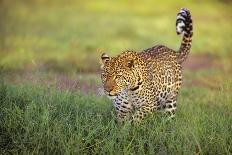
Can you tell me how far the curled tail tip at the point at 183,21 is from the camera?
29.6 ft

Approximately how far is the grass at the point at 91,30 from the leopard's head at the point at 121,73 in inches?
182

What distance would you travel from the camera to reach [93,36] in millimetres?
18219

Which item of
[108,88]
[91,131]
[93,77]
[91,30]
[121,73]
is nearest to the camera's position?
[91,131]

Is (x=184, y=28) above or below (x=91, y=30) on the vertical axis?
above

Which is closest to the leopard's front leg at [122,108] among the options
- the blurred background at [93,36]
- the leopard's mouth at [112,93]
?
the leopard's mouth at [112,93]

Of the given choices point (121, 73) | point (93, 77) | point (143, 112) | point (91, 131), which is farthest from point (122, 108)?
point (93, 77)

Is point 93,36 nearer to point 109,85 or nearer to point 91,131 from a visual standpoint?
point 109,85

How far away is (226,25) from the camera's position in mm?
21672

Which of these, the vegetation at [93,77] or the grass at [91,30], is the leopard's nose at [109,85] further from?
the grass at [91,30]

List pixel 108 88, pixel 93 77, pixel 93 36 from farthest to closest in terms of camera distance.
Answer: pixel 93 36, pixel 93 77, pixel 108 88

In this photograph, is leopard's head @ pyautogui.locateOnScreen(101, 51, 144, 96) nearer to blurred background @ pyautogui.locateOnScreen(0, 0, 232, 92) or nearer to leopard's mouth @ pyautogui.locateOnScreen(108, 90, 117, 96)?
leopard's mouth @ pyautogui.locateOnScreen(108, 90, 117, 96)

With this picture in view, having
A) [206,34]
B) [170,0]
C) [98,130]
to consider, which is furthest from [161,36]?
[98,130]

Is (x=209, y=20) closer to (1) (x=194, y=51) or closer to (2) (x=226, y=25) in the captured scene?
(2) (x=226, y=25)

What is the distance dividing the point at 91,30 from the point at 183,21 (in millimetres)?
10393
